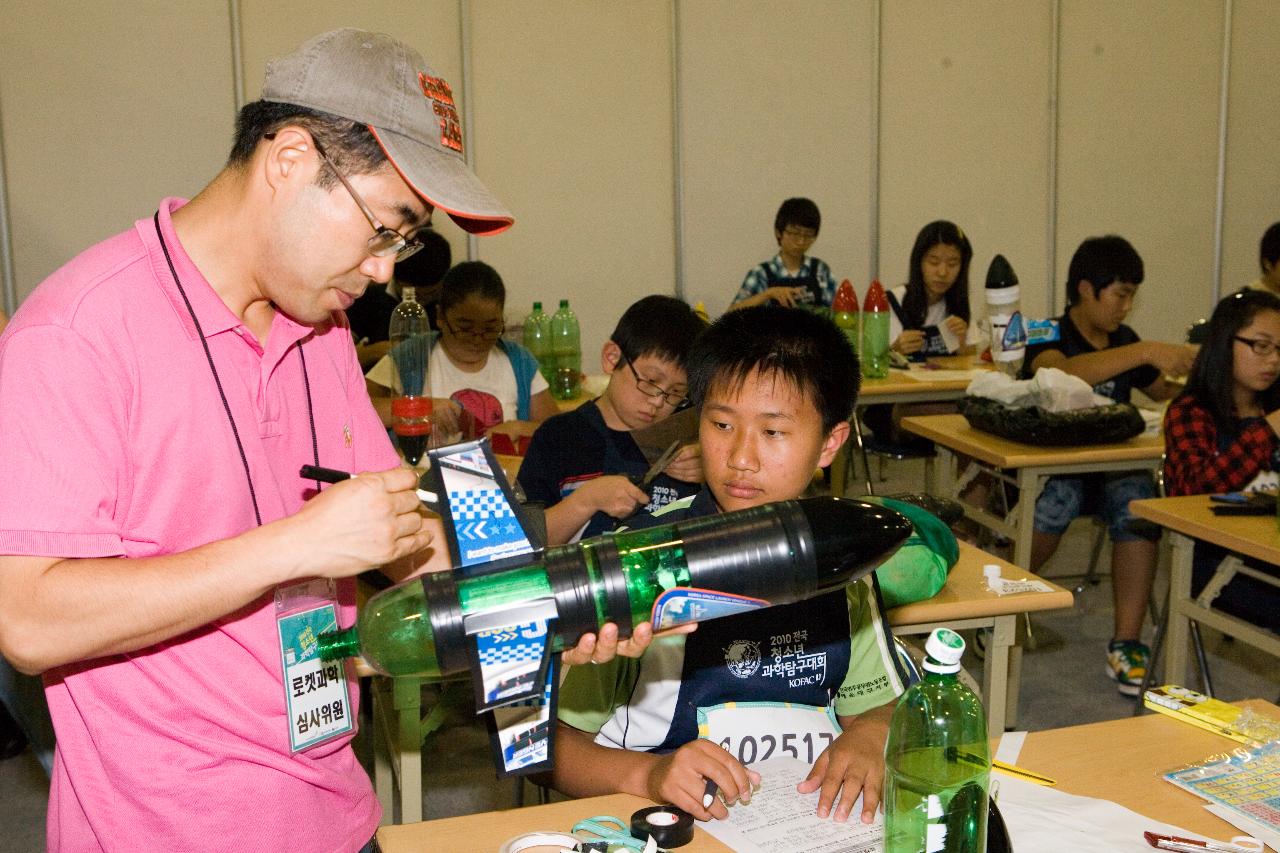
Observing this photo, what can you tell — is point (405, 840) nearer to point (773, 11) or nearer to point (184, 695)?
point (184, 695)

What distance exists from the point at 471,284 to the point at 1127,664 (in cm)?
256

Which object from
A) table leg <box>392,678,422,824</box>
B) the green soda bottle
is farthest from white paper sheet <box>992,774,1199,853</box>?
table leg <box>392,678,422,824</box>

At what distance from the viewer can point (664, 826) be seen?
1.28m

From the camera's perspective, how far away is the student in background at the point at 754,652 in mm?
1389

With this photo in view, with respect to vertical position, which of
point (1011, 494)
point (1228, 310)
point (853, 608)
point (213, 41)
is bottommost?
point (1011, 494)

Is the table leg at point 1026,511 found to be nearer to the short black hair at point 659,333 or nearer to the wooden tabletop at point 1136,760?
the short black hair at point 659,333

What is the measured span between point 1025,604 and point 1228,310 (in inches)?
60.4

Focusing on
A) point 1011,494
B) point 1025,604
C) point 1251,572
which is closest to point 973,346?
point 1011,494

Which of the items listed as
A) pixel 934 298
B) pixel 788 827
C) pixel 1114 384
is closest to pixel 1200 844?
pixel 788 827

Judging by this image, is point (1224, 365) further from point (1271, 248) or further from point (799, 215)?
point (799, 215)

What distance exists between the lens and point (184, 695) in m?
1.17

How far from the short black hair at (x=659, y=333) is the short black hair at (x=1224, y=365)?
5.55 feet

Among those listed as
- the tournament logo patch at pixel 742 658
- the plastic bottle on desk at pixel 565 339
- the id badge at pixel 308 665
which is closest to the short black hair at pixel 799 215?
the plastic bottle on desk at pixel 565 339

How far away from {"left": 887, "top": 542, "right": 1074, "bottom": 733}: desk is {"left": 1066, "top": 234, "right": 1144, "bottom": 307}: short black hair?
2.00 m
